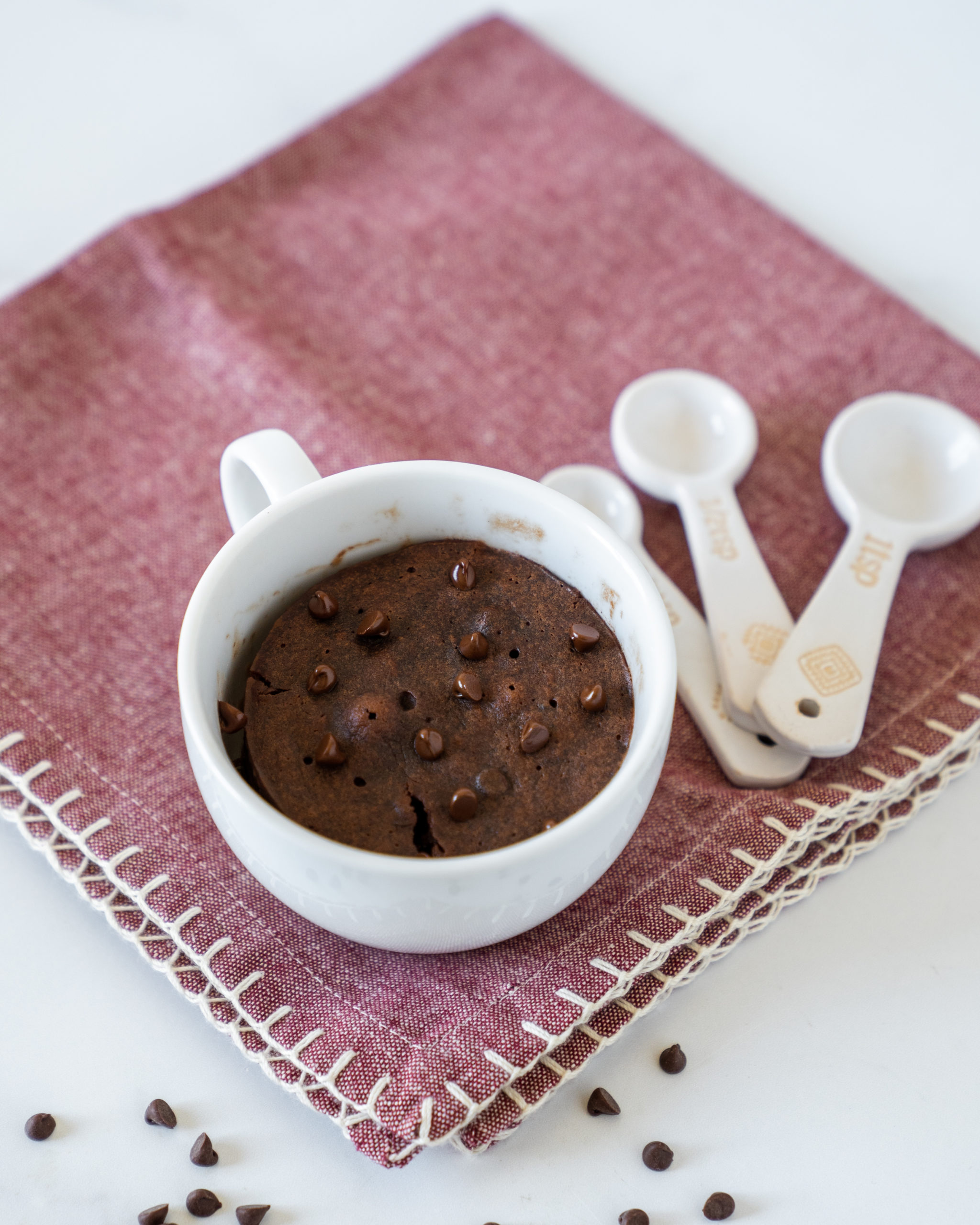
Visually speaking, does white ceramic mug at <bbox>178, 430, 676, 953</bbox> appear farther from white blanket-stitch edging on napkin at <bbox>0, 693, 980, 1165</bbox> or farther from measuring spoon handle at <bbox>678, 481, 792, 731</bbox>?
measuring spoon handle at <bbox>678, 481, 792, 731</bbox>

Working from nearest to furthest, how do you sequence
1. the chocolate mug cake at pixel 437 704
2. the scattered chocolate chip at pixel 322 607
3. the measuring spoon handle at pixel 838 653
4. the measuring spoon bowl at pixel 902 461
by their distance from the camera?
the chocolate mug cake at pixel 437 704
the scattered chocolate chip at pixel 322 607
the measuring spoon handle at pixel 838 653
the measuring spoon bowl at pixel 902 461

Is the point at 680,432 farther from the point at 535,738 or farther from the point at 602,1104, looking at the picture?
the point at 602,1104

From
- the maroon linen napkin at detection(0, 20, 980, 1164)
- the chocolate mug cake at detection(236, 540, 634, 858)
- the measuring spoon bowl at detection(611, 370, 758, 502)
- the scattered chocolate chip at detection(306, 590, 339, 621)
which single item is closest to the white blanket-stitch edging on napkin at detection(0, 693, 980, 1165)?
the maroon linen napkin at detection(0, 20, 980, 1164)

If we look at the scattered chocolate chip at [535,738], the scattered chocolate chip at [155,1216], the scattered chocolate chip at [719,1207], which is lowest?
the scattered chocolate chip at [719,1207]

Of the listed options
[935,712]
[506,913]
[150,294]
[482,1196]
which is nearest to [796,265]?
[935,712]

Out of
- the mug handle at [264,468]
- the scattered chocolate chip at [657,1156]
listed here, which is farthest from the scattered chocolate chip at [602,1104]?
the mug handle at [264,468]

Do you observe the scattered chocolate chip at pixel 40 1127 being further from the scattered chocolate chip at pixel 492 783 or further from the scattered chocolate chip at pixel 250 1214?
the scattered chocolate chip at pixel 492 783

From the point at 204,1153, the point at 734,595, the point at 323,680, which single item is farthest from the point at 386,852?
the point at 734,595
